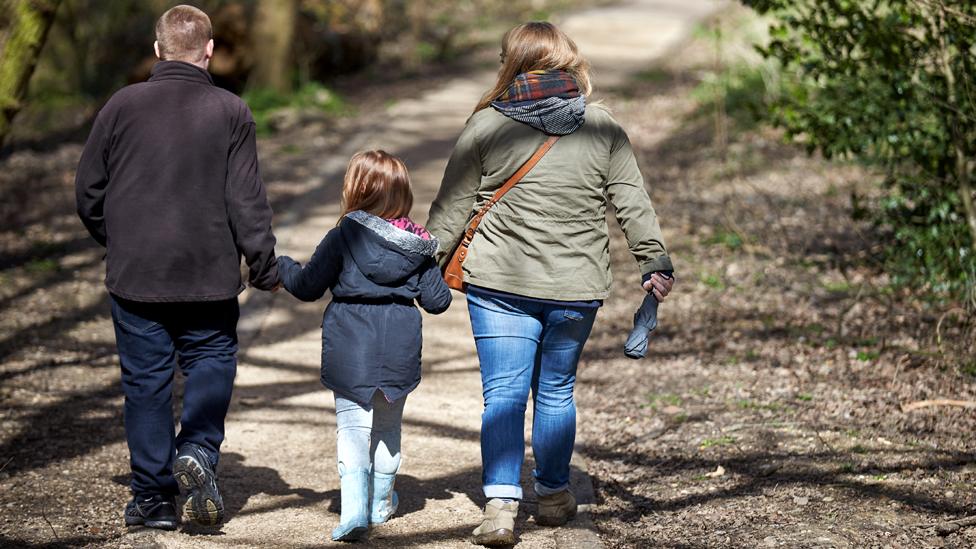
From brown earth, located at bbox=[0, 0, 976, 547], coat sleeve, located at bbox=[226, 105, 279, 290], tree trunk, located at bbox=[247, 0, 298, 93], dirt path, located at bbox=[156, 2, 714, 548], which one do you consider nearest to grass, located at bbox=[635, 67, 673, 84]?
tree trunk, located at bbox=[247, 0, 298, 93]

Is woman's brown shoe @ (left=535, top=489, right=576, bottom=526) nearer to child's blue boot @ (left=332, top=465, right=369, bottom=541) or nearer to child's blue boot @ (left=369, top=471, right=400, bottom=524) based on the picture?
child's blue boot @ (left=369, top=471, right=400, bottom=524)

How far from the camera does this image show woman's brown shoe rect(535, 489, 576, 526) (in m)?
4.51

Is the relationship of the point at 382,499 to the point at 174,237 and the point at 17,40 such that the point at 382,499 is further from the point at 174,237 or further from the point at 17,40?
the point at 17,40

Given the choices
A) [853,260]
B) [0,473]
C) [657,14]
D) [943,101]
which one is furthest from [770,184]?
[657,14]

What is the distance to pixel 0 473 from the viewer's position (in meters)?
5.00

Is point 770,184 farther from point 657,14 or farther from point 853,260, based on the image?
point 657,14

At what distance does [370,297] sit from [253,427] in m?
2.02

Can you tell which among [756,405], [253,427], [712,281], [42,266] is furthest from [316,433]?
[42,266]

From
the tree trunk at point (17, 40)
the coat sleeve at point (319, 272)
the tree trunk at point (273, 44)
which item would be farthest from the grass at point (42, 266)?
the tree trunk at point (273, 44)

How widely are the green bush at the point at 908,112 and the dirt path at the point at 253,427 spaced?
2860 mm

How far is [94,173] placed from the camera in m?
4.22

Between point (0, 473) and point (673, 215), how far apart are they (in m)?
6.68

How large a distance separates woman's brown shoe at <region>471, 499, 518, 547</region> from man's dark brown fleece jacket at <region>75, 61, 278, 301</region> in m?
1.31

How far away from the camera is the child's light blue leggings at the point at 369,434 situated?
4223mm
